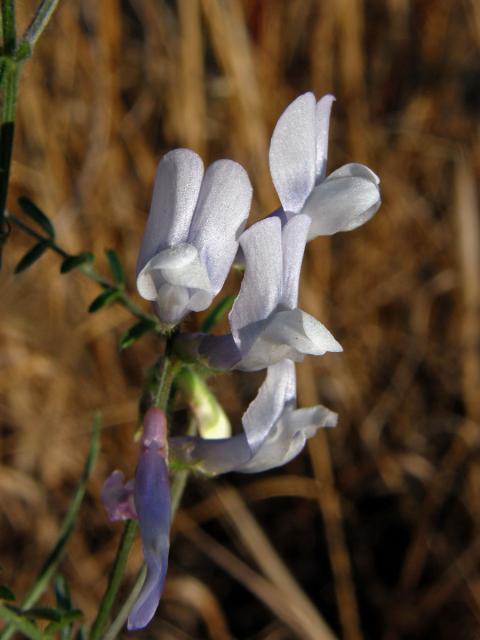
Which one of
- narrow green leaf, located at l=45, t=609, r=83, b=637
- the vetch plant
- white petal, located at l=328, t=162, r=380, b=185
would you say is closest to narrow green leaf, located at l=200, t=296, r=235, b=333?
the vetch plant

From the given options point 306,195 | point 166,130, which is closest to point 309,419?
point 306,195

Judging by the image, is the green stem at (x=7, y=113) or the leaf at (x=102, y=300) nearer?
the green stem at (x=7, y=113)

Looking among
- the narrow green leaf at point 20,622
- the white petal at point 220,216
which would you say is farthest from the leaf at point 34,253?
the narrow green leaf at point 20,622

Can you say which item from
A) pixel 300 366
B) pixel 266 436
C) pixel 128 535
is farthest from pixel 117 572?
pixel 300 366

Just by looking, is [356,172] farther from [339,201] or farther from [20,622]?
[20,622]

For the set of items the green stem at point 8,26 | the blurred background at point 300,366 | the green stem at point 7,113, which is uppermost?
the green stem at point 8,26

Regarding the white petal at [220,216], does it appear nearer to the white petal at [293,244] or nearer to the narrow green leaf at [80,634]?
the white petal at [293,244]
